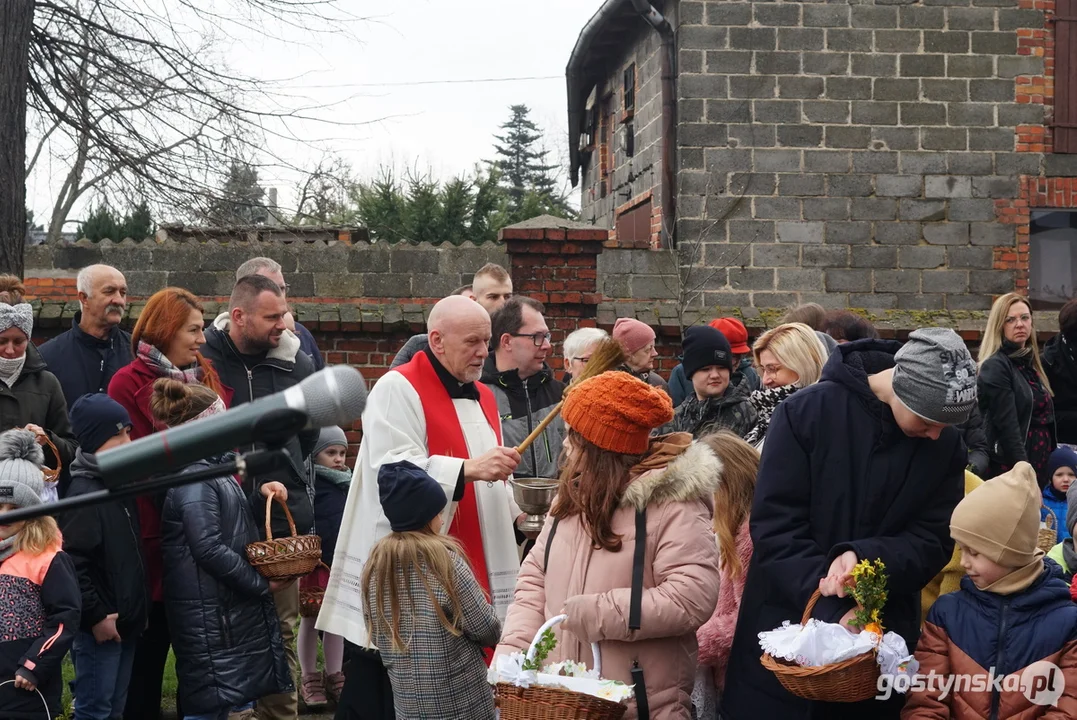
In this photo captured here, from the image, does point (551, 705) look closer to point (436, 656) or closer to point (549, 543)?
point (549, 543)

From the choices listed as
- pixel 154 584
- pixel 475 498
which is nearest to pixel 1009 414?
pixel 475 498

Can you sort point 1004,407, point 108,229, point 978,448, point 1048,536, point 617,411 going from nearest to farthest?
point 617,411
point 1048,536
point 978,448
point 1004,407
point 108,229

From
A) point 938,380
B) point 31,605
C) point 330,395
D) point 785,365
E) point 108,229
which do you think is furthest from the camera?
point 108,229

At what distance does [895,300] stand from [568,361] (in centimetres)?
633

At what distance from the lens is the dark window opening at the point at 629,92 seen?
14.3m

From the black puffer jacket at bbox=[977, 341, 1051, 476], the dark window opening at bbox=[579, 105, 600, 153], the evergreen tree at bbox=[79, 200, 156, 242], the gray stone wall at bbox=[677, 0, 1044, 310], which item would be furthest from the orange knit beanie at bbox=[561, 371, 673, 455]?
the dark window opening at bbox=[579, 105, 600, 153]

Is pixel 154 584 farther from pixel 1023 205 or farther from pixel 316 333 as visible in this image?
pixel 1023 205

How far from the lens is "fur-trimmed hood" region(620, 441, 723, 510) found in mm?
3586

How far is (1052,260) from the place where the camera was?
12.2m

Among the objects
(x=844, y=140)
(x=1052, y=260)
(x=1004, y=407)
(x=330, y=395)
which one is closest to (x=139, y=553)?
(x=330, y=395)

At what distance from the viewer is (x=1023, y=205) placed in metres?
11.7

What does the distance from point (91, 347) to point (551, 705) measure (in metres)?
4.26

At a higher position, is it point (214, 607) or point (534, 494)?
point (534, 494)

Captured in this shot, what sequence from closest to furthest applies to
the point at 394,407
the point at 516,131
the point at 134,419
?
1. the point at 394,407
2. the point at 134,419
3. the point at 516,131
